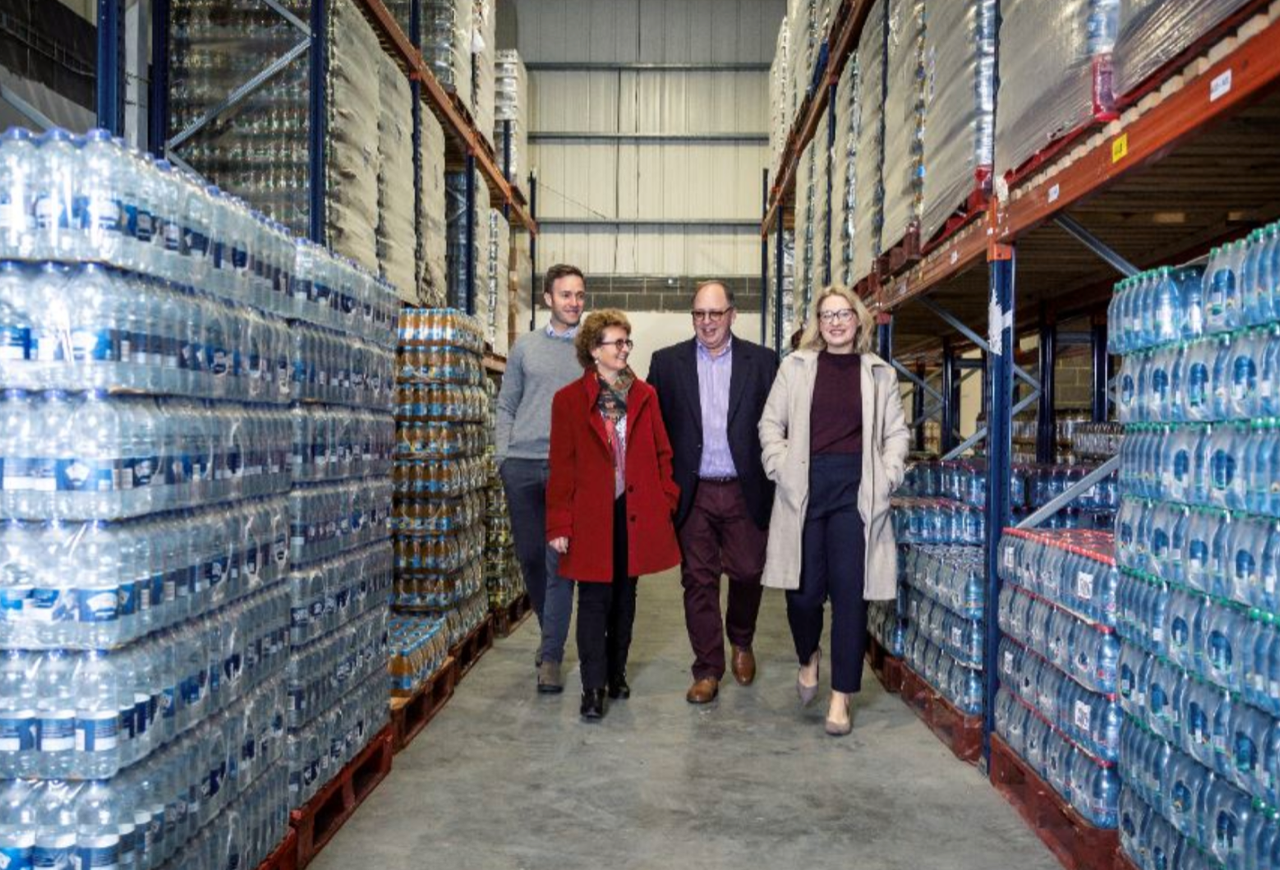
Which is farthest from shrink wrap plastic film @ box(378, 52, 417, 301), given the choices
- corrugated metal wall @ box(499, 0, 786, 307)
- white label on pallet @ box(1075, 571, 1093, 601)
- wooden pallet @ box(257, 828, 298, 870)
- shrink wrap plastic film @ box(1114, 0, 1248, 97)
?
corrugated metal wall @ box(499, 0, 786, 307)

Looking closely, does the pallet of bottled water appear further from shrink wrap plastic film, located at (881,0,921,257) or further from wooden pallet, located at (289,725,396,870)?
wooden pallet, located at (289,725,396,870)

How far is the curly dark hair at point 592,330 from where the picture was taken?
543cm

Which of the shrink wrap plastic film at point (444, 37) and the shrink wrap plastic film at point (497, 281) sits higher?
the shrink wrap plastic film at point (444, 37)

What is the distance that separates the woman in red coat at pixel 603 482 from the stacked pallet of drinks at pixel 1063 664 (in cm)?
161

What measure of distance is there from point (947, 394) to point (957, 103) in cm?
548

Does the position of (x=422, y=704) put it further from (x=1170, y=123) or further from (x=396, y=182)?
(x=1170, y=123)

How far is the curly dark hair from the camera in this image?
5.43 m

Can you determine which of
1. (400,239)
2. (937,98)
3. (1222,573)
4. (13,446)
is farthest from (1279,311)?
(400,239)

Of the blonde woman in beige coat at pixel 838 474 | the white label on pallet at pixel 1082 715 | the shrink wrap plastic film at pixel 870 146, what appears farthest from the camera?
the shrink wrap plastic film at pixel 870 146

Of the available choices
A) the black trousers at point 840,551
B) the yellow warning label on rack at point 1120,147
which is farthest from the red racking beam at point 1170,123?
the black trousers at point 840,551

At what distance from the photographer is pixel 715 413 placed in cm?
576

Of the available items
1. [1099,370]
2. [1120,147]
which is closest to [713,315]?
[1120,147]

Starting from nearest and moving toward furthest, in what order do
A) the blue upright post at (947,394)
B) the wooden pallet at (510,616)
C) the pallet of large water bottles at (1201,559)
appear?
the pallet of large water bottles at (1201,559) → the wooden pallet at (510,616) → the blue upright post at (947,394)

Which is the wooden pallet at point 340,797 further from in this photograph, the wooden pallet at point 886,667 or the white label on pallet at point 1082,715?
the wooden pallet at point 886,667
